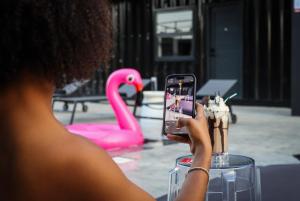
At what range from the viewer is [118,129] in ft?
17.5

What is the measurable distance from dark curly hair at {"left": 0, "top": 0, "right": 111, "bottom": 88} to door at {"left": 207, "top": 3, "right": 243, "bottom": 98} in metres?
10.0

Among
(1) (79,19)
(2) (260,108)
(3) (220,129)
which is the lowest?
(2) (260,108)

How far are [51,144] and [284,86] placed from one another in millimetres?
9714

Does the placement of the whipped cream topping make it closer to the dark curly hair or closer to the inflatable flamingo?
the dark curly hair

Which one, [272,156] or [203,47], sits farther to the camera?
[203,47]

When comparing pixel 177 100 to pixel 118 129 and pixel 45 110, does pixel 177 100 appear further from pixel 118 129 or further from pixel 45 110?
pixel 118 129

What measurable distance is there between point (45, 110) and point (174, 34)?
11.3 m

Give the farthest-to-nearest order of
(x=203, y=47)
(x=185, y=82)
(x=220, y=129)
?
(x=203, y=47)
(x=220, y=129)
(x=185, y=82)

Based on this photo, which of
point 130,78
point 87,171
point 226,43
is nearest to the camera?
point 87,171

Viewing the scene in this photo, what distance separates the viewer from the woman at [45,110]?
61 cm

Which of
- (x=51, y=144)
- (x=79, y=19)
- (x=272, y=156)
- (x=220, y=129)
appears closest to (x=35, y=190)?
(x=51, y=144)

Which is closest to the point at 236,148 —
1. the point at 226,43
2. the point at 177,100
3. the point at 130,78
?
the point at 130,78

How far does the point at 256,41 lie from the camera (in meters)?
10.1

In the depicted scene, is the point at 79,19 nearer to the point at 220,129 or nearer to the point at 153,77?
the point at 220,129
